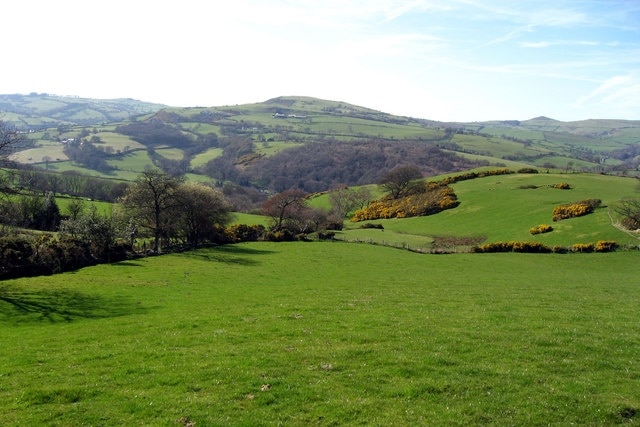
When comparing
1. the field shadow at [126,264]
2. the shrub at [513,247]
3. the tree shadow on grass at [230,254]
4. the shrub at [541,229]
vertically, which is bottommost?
the tree shadow on grass at [230,254]

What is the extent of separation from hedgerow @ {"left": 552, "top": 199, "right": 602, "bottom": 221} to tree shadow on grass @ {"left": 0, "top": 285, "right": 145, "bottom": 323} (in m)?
61.5

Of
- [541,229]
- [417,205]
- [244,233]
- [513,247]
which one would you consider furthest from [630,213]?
[244,233]


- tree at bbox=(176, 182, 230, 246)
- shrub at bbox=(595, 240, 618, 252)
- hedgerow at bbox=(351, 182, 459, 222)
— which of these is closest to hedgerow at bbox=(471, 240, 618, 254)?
shrub at bbox=(595, 240, 618, 252)

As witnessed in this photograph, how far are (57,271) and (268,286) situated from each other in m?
19.6

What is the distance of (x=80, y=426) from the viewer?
35.9 feet

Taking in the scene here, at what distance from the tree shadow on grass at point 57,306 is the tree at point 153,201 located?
86.7 feet

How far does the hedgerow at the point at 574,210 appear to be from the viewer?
65.4 meters

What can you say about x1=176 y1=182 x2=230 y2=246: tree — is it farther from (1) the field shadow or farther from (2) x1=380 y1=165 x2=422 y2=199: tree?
(2) x1=380 y1=165 x2=422 y2=199: tree

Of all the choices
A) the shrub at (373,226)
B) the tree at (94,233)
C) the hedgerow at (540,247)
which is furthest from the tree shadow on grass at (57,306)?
the shrub at (373,226)

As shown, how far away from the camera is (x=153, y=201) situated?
58.2 metres

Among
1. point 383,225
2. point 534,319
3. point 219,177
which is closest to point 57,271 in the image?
point 534,319

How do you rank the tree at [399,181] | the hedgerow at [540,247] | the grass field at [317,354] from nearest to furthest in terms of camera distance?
the grass field at [317,354]
the hedgerow at [540,247]
the tree at [399,181]

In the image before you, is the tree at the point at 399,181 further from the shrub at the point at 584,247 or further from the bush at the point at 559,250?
the shrub at the point at 584,247

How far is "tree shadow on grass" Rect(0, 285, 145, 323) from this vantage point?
→ 24.3 meters
